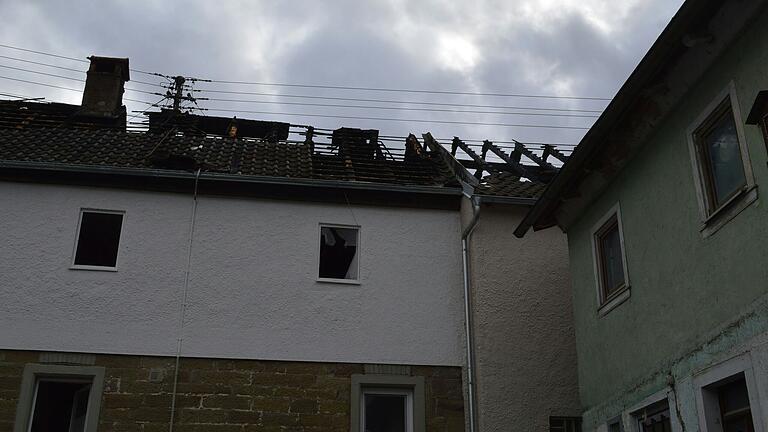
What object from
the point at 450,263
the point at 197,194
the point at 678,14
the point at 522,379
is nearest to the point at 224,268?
the point at 197,194

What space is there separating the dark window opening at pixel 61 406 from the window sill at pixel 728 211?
8217 mm

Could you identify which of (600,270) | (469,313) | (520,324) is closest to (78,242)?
(469,313)

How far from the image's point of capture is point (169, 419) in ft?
37.9

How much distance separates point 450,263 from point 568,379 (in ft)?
8.06

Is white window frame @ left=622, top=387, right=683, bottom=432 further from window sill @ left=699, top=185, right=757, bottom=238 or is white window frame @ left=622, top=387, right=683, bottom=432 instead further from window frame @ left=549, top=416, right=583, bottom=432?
window frame @ left=549, top=416, right=583, bottom=432

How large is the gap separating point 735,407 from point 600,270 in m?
3.32

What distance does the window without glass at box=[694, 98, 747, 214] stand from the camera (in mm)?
8062

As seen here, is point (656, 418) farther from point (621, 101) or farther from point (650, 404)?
point (621, 101)

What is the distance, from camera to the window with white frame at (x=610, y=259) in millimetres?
10414

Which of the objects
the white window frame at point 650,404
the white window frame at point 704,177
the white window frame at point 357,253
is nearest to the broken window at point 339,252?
the white window frame at point 357,253

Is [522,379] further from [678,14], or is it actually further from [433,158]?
[678,14]

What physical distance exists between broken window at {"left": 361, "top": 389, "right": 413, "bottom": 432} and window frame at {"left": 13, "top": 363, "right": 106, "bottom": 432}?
3.59 metres

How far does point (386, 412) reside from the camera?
40.5 ft

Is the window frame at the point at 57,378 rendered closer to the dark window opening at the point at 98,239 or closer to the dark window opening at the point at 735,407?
the dark window opening at the point at 98,239
